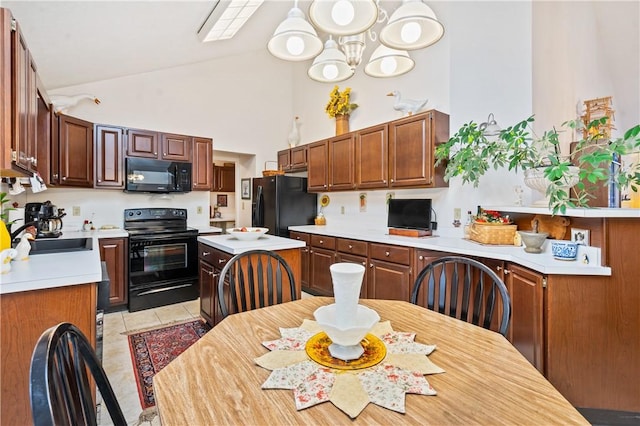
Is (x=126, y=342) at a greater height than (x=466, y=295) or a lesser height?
lesser

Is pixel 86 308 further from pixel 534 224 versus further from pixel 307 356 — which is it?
pixel 534 224

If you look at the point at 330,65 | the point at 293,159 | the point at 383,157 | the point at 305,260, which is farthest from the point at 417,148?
the point at 293,159

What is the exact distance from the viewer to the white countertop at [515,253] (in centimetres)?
177

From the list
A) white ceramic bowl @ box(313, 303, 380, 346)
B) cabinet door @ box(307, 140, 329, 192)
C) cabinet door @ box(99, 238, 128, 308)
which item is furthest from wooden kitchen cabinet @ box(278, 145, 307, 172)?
white ceramic bowl @ box(313, 303, 380, 346)

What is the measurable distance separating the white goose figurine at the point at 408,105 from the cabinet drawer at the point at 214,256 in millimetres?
2452

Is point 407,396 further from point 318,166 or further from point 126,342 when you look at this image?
point 318,166

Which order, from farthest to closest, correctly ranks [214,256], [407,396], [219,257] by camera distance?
[214,256] < [219,257] < [407,396]

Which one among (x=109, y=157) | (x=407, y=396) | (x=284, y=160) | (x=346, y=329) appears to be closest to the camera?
(x=407, y=396)

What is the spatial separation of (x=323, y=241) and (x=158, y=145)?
7.90ft

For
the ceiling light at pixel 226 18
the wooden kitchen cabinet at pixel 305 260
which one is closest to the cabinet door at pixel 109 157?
the ceiling light at pixel 226 18

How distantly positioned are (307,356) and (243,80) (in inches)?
198

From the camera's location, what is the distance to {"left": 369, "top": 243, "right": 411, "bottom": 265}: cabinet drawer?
9.71 feet

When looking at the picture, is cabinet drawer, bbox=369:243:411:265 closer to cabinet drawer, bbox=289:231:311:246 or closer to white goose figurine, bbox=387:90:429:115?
cabinet drawer, bbox=289:231:311:246

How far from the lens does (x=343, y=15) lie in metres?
1.51
